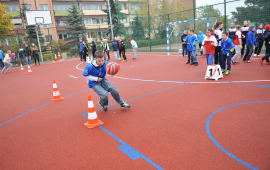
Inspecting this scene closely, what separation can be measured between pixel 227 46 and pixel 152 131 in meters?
5.93

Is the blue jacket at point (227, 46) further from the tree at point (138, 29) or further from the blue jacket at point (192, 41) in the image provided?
the tree at point (138, 29)

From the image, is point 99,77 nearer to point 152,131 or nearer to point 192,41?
point 152,131

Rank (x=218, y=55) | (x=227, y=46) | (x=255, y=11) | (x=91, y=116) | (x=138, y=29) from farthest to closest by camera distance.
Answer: (x=138, y=29)
(x=255, y=11)
(x=218, y=55)
(x=227, y=46)
(x=91, y=116)

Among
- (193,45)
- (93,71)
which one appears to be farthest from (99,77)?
(193,45)

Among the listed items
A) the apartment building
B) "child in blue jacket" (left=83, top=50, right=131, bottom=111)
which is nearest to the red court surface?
"child in blue jacket" (left=83, top=50, right=131, bottom=111)

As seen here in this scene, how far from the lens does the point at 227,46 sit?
8.30 m

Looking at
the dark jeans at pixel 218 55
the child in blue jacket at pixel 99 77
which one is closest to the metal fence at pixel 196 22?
the dark jeans at pixel 218 55

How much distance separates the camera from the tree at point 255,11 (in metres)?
12.8

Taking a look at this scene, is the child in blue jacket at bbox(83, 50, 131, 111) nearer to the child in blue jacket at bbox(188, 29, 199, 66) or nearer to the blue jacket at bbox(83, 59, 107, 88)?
the blue jacket at bbox(83, 59, 107, 88)

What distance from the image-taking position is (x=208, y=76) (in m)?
8.02

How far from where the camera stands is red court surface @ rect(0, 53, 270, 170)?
323 cm

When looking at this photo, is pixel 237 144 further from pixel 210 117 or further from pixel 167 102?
pixel 167 102

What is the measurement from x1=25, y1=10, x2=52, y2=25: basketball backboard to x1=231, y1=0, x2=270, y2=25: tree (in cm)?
1834

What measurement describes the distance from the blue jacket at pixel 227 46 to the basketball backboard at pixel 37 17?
62.9 feet
